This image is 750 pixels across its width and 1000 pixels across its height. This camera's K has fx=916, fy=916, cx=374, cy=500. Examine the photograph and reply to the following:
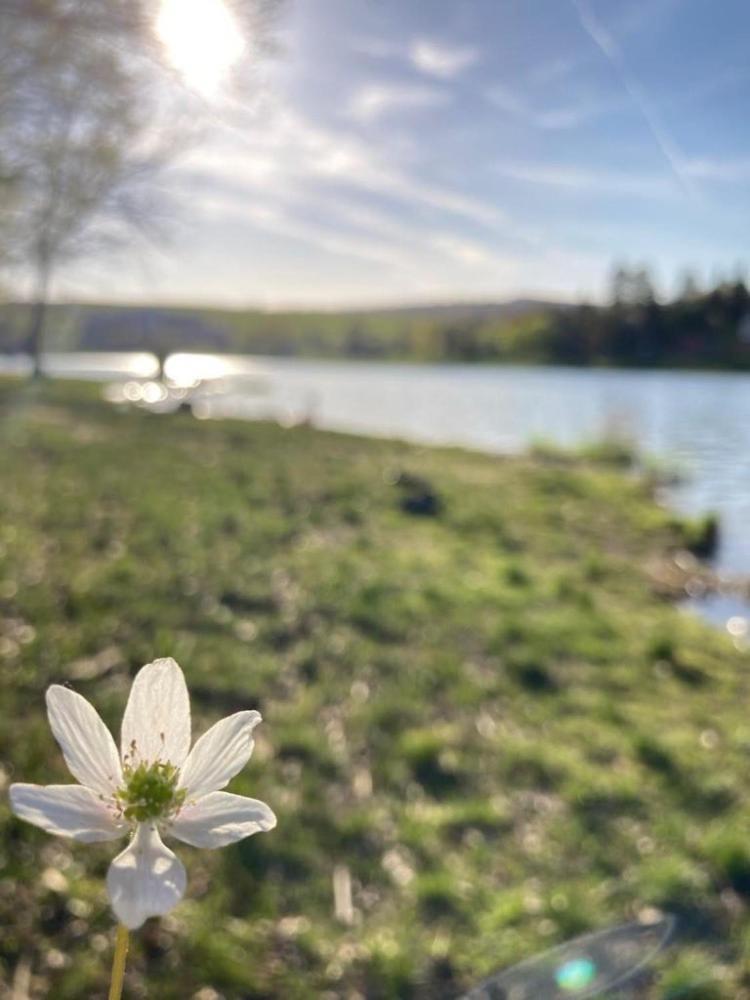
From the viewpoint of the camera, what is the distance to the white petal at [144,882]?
300 mm

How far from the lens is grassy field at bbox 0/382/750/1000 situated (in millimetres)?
2910

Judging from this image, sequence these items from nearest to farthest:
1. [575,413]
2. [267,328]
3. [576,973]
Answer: [576,973]
[575,413]
[267,328]

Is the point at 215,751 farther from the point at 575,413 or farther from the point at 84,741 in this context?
the point at 575,413

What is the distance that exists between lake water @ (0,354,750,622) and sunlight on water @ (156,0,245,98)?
6.22 meters

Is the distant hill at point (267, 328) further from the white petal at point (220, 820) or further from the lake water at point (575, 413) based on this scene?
the white petal at point (220, 820)

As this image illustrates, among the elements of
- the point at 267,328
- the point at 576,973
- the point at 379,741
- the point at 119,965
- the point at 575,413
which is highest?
the point at 267,328

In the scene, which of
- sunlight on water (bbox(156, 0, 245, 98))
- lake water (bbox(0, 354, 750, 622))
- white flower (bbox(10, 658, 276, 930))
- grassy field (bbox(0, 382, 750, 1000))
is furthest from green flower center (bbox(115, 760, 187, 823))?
lake water (bbox(0, 354, 750, 622))

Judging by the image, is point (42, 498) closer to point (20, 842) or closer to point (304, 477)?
point (304, 477)

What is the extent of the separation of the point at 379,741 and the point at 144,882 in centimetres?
412

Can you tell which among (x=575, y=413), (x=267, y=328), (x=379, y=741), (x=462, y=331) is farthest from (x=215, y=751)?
(x=267, y=328)

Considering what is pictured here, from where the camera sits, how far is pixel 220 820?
358 millimetres

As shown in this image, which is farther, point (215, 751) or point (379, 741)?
point (379, 741)

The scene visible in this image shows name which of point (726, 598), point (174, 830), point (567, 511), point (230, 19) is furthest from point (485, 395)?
point (174, 830)

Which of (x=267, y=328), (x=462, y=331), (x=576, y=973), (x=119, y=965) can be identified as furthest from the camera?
(x=267, y=328)
